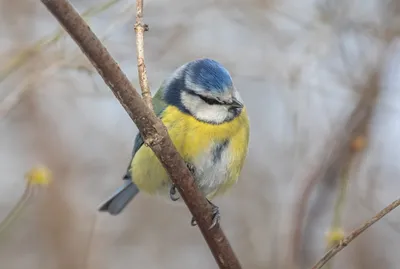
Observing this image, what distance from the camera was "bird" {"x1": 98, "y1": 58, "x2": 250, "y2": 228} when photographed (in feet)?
6.17

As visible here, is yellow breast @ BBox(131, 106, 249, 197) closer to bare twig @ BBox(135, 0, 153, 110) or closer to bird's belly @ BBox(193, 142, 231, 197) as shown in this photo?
bird's belly @ BBox(193, 142, 231, 197)

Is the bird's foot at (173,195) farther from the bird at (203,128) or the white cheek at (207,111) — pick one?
the white cheek at (207,111)

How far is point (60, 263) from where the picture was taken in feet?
→ 9.83

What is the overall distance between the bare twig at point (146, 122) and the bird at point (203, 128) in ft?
1.29

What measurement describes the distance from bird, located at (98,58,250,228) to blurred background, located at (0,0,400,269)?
0.24 m

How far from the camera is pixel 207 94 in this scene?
1896 mm

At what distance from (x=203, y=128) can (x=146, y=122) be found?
25.1 inches

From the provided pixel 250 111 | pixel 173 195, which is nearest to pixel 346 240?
pixel 173 195

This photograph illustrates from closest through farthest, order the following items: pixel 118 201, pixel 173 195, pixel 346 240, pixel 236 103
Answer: pixel 346 240, pixel 236 103, pixel 173 195, pixel 118 201

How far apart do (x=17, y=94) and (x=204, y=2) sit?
1.33 m

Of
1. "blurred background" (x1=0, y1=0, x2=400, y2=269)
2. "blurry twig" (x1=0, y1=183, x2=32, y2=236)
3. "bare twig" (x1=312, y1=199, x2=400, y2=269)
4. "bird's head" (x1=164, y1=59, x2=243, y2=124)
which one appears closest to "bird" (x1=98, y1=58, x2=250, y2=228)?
"bird's head" (x1=164, y1=59, x2=243, y2=124)

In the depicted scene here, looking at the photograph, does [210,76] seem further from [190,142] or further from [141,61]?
[141,61]

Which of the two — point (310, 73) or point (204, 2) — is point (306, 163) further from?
point (204, 2)

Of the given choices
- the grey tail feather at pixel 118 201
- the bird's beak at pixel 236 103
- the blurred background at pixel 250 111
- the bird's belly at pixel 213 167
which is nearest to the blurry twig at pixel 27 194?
the blurred background at pixel 250 111
